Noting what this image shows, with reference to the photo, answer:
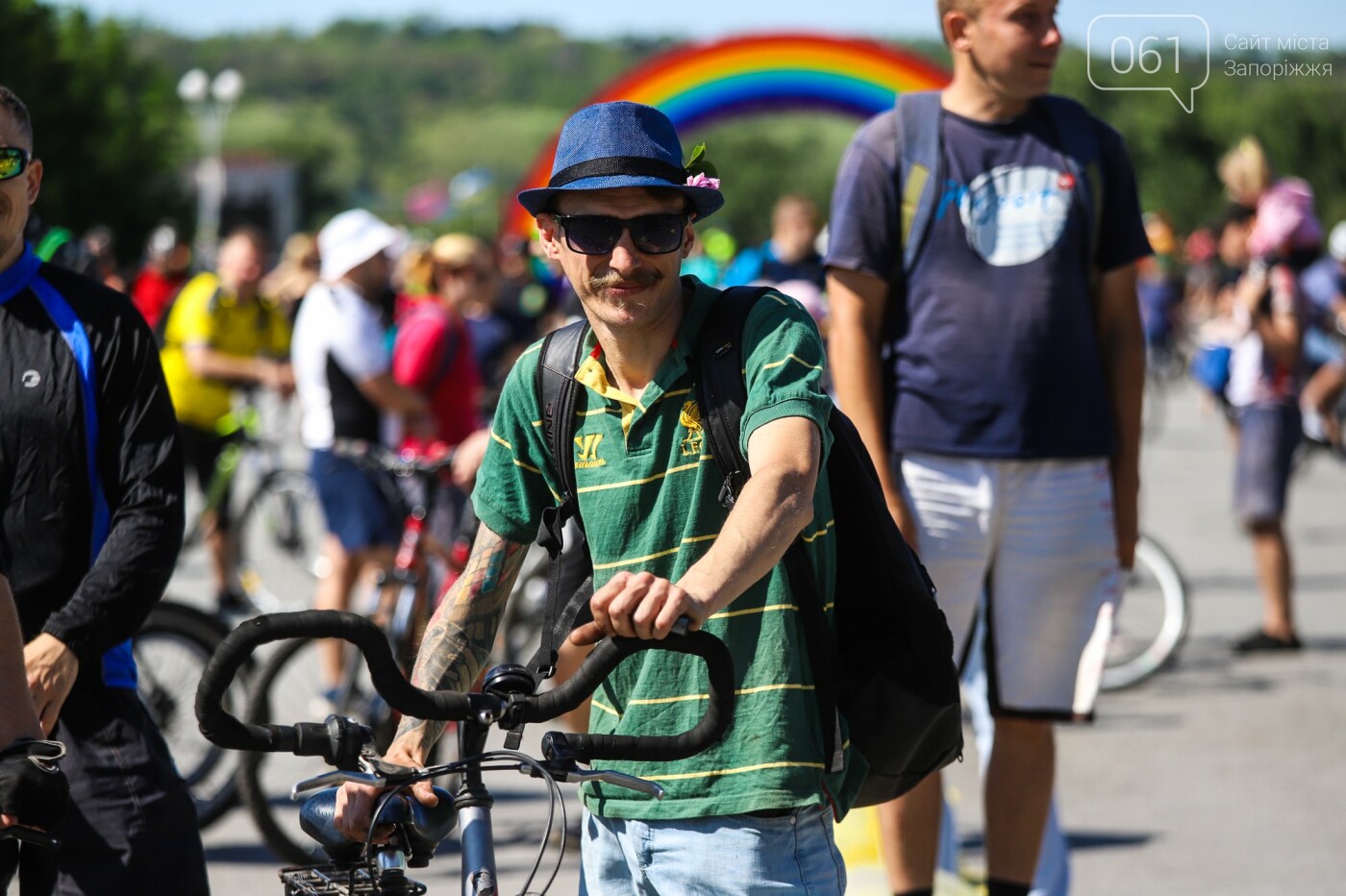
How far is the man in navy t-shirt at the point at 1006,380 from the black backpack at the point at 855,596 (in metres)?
1.30

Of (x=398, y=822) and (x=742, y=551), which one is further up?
(x=742, y=551)

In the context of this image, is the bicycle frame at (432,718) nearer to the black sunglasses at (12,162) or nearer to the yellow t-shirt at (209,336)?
the black sunglasses at (12,162)

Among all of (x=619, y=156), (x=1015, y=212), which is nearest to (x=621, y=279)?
(x=619, y=156)

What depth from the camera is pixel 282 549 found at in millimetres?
11227

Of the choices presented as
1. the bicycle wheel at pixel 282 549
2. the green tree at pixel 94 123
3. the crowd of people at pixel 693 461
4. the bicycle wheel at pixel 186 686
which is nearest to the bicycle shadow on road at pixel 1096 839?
the crowd of people at pixel 693 461

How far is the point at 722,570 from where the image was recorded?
2.34 metres

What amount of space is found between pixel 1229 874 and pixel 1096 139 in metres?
2.55

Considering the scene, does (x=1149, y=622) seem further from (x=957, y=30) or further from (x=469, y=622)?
(x=469, y=622)

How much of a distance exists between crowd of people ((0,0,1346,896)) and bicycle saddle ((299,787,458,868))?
0.07 feet

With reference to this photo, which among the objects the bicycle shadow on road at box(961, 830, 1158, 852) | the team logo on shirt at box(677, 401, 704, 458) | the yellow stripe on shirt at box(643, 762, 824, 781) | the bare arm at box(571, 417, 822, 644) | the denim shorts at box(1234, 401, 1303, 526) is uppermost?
the team logo on shirt at box(677, 401, 704, 458)

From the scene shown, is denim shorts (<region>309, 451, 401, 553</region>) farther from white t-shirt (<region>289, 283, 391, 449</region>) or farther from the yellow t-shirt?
the yellow t-shirt

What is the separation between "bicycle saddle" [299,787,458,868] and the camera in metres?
2.28

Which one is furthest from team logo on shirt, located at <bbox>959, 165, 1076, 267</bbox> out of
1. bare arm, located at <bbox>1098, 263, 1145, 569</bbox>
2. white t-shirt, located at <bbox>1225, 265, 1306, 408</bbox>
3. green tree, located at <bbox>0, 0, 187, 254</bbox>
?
green tree, located at <bbox>0, 0, 187, 254</bbox>

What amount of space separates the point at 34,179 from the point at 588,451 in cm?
127
